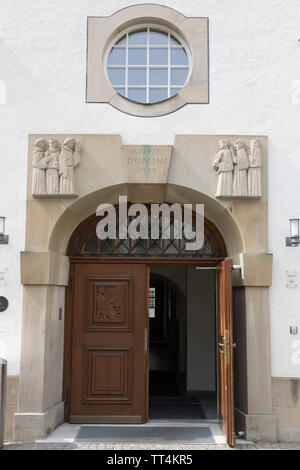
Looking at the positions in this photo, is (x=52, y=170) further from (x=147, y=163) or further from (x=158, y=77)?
(x=158, y=77)

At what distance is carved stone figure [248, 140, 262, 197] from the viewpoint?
6.49 m

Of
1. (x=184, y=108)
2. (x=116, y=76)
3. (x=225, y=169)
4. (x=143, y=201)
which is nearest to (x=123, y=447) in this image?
(x=143, y=201)

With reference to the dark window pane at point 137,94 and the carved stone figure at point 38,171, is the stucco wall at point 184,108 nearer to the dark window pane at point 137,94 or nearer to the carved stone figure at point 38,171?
the carved stone figure at point 38,171

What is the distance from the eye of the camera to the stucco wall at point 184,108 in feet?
21.7

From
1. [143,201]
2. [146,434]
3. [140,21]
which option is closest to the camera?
[146,434]

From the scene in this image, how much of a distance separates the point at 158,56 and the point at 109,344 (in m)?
4.22

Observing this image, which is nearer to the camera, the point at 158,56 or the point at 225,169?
the point at 225,169

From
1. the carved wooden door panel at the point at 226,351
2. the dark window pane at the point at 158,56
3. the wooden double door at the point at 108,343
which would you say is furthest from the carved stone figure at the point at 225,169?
the dark window pane at the point at 158,56

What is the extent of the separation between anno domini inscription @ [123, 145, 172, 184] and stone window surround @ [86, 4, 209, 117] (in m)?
0.52

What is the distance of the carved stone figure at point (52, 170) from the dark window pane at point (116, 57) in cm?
155

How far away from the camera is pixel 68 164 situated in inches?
255

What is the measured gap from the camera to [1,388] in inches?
227

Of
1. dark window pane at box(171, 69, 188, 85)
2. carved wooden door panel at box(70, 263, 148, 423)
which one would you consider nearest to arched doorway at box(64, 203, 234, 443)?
carved wooden door panel at box(70, 263, 148, 423)

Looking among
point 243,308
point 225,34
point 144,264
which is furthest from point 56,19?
point 243,308
